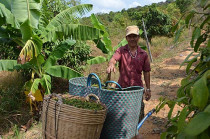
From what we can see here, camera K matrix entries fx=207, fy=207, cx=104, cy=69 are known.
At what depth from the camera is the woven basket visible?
1537 mm

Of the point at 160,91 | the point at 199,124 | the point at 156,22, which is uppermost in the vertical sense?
the point at 156,22

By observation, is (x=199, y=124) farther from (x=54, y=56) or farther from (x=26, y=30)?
(x=54, y=56)

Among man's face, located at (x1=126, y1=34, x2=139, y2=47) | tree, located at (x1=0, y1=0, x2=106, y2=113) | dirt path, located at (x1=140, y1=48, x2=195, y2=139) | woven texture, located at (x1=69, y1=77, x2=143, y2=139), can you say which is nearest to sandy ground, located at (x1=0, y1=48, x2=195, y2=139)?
dirt path, located at (x1=140, y1=48, x2=195, y2=139)

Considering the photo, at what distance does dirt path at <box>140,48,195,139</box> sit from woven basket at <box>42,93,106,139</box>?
2286 mm

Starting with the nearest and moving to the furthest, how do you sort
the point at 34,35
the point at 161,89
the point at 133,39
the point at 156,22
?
the point at 133,39, the point at 34,35, the point at 161,89, the point at 156,22

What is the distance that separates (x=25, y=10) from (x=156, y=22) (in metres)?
14.1

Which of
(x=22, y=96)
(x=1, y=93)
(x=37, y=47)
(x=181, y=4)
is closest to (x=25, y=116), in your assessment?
(x=22, y=96)

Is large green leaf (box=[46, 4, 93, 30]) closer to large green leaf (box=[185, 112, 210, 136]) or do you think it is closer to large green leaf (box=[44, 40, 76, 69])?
large green leaf (box=[44, 40, 76, 69])

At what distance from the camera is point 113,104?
1.78 metres

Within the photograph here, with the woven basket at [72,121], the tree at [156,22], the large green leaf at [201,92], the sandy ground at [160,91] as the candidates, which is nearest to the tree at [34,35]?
the sandy ground at [160,91]

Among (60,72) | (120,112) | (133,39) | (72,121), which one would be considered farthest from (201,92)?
(60,72)

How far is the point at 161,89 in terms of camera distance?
6543 mm

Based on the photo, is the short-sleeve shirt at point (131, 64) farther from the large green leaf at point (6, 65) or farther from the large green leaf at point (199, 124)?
the large green leaf at point (6, 65)

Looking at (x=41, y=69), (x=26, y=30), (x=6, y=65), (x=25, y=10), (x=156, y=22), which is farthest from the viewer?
(x=156, y=22)
